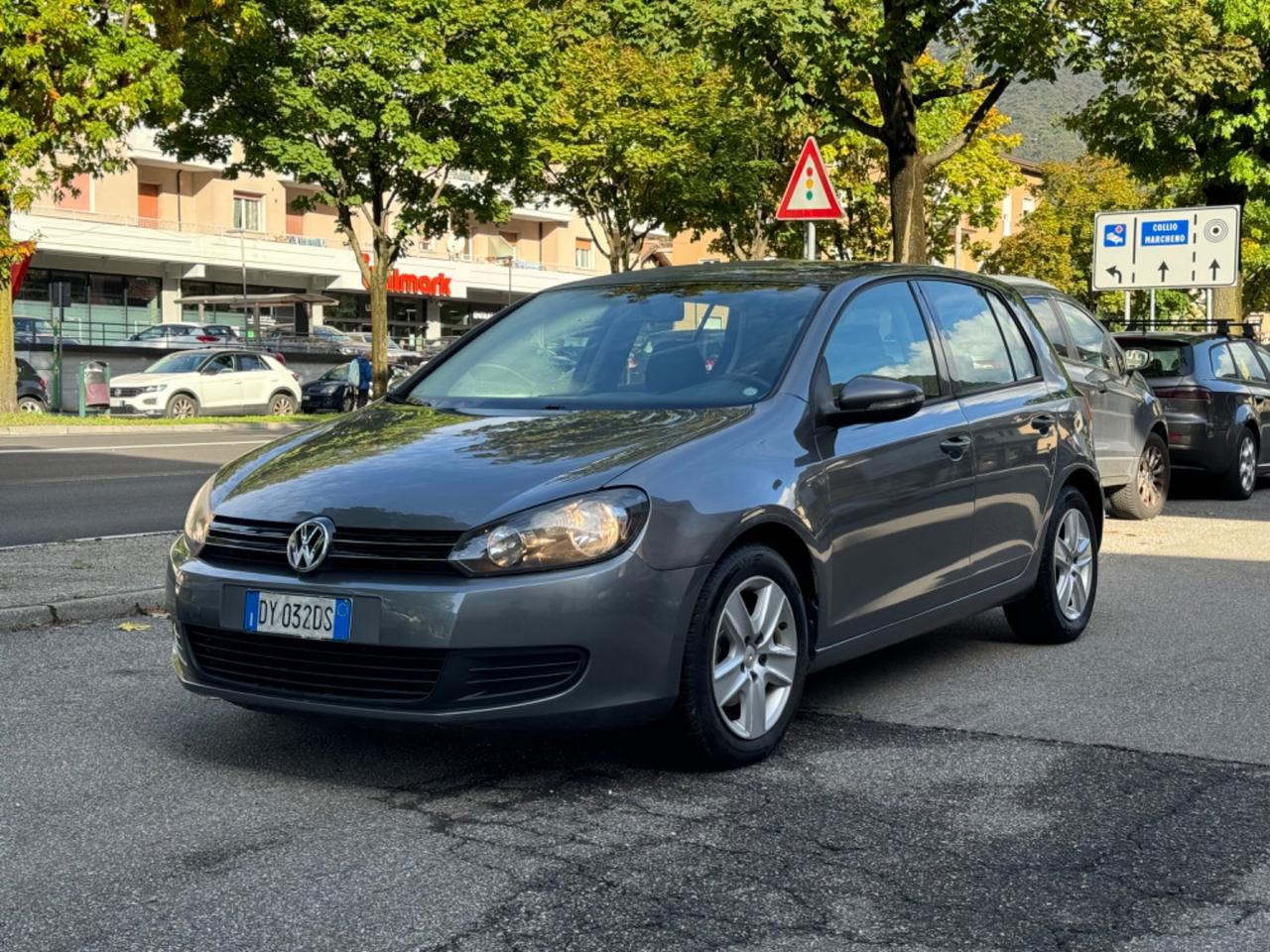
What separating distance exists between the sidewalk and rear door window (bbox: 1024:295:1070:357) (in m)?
6.01

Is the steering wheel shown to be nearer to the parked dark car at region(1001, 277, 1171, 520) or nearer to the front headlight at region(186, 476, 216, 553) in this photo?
the front headlight at region(186, 476, 216, 553)

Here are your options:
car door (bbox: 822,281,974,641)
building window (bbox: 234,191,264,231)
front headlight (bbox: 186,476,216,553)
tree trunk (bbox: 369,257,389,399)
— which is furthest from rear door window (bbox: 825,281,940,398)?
building window (bbox: 234,191,264,231)

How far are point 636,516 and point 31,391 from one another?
30832 mm

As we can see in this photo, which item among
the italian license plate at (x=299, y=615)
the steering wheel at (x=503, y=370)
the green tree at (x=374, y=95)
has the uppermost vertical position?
the green tree at (x=374, y=95)

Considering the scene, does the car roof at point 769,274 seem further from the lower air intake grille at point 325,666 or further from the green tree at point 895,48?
the green tree at point 895,48

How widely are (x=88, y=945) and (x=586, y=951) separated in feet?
3.44

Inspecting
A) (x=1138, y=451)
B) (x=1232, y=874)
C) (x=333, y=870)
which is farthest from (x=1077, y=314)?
(x=333, y=870)

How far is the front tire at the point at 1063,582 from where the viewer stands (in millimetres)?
6914

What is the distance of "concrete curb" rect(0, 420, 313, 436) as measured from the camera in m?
24.5

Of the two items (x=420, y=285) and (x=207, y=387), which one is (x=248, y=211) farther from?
(x=207, y=387)

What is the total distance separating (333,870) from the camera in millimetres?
3928

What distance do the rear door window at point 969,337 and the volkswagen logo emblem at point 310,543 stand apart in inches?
108

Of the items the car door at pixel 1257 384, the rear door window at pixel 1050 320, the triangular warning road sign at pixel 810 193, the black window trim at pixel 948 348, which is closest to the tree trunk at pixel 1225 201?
the car door at pixel 1257 384

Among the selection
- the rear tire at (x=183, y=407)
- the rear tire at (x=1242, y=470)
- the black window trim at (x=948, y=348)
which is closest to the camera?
the black window trim at (x=948, y=348)
